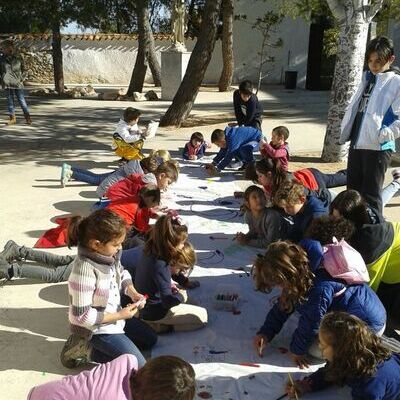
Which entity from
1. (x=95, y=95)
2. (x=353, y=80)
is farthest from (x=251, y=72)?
(x=353, y=80)

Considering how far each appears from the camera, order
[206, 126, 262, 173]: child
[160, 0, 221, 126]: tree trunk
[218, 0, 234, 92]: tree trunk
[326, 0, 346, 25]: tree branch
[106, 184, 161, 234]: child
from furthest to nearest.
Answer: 1. [218, 0, 234, 92]: tree trunk
2. [160, 0, 221, 126]: tree trunk
3. [326, 0, 346, 25]: tree branch
4. [206, 126, 262, 173]: child
5. [106, 184, 161, 234]: child

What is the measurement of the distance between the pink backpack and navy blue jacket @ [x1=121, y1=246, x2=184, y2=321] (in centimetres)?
89

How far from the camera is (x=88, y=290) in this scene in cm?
258

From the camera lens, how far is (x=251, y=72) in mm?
20469

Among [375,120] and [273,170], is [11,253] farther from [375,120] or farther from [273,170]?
[375,120]

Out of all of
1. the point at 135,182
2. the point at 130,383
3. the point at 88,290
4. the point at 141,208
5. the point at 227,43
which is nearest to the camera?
the point at 130,383

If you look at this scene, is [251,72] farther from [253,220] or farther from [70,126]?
[253,220]

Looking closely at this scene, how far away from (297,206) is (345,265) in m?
A: 1.14

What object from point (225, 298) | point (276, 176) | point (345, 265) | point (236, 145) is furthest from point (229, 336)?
point (236, 145)

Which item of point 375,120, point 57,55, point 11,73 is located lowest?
point 375,120

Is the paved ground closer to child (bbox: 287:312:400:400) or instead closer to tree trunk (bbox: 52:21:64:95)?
child (bbox: 287:312:400:400)

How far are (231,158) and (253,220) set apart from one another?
2.53 metres

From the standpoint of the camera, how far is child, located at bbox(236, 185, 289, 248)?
4.14 m

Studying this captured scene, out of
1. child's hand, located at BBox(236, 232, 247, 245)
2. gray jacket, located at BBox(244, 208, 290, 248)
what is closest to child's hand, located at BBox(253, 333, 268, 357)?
gray jacket, located at BBox(244, 208, 290, 248)
